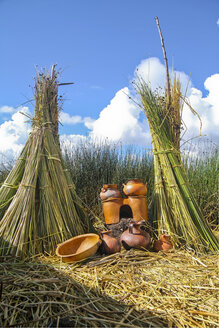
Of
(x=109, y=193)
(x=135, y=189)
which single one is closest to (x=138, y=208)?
(x=135, y=189)

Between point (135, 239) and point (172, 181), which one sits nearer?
point (135, 239)

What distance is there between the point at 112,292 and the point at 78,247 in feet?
2.75

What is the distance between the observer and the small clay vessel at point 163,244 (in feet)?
8.27

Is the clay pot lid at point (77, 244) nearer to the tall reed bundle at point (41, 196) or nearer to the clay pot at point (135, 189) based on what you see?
the tall reed bundle at point (41, 196)

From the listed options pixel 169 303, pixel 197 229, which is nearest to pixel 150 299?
pixel 169 303

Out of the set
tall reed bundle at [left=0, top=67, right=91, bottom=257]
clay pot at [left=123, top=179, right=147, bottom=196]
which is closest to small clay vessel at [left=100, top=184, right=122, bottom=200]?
clay pot at [left=123, top=179, right=147, bottom=196]

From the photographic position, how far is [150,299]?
63.6 inches

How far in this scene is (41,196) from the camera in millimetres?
2549

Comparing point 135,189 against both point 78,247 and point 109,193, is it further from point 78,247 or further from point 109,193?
point 78,247

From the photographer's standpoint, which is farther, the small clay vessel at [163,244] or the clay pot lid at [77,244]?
the small clay vessel at [163,244]

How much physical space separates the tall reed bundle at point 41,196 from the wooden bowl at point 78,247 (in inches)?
4.8

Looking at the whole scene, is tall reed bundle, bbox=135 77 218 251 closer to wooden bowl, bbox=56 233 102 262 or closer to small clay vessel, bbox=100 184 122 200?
small clay vessel, bbox=100 184 122 200

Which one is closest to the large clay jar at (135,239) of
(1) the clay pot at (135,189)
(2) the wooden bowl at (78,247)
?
(2) the wooden bowl at (78,247)

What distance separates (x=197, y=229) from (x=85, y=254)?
121cm
